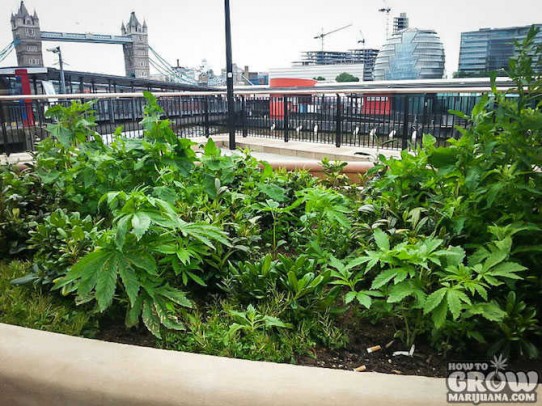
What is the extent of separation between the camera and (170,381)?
1157 millimetres

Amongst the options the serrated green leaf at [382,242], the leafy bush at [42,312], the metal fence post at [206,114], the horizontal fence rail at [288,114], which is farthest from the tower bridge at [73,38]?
the serrated green leaf at [382,242]

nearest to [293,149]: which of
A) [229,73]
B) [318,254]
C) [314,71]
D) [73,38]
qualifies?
[229,73]

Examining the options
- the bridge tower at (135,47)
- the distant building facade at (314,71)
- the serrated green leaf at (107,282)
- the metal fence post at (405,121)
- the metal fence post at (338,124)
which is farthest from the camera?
the distant building facade at (314,71)

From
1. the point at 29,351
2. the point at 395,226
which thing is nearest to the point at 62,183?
the point at 29,351

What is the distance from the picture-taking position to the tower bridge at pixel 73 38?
678 centimetres

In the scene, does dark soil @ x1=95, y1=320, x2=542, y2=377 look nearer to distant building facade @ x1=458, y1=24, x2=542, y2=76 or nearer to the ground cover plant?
the ground cover plant

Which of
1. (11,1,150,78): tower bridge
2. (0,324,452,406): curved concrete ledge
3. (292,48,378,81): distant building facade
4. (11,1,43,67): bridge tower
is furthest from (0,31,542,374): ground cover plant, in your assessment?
(292,48,378,81): distant building facade

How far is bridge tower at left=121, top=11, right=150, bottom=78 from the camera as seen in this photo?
26.3 ft

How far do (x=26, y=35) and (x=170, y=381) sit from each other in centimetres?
849

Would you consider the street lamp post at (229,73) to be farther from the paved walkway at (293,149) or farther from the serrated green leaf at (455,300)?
the serrated green leaf at (455,300)

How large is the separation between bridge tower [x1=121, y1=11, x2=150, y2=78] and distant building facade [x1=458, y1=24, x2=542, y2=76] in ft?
21.1

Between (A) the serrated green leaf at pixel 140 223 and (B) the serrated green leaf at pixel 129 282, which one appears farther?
(B) the serrated green leaf at pixel 129 282

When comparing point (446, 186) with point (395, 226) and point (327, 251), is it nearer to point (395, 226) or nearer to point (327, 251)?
point (395, 226)

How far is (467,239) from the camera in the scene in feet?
6.10
